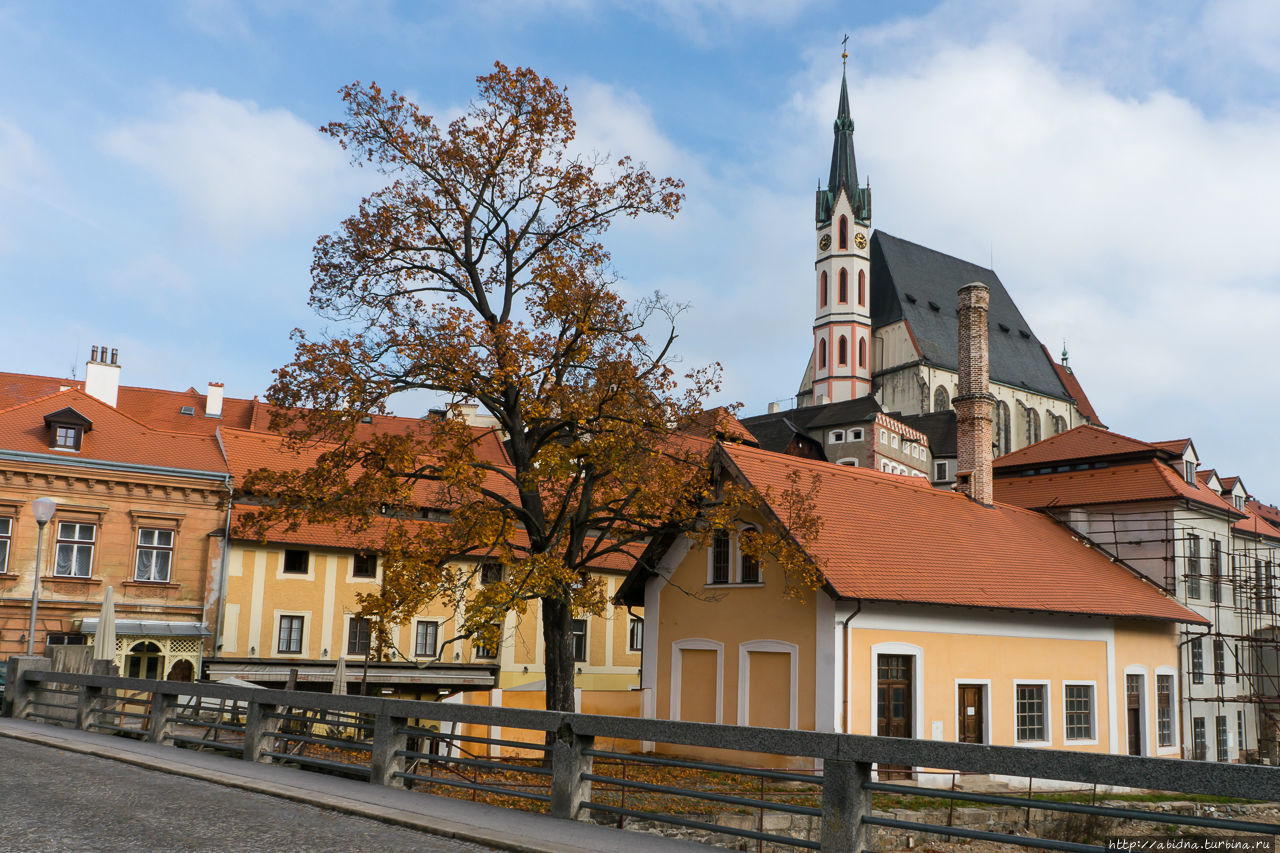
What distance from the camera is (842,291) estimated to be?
301ft

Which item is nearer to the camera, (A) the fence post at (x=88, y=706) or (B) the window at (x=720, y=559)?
(A) the fence post at (x=88, y=706)

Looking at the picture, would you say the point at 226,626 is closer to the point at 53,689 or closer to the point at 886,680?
the point at 53,689

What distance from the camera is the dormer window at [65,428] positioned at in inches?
1316

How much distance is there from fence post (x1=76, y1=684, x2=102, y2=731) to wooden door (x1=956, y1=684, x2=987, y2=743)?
1751 cm

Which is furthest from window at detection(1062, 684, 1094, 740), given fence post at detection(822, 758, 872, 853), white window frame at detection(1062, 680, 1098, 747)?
fence post at detection(822, 758, 872, 853)

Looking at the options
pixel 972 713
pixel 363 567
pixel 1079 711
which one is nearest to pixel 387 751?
pixel 972 713

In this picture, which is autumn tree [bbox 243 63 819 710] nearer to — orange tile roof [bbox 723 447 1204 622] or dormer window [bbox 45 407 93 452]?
orange tile roof [bbox 723 447 1204 622]

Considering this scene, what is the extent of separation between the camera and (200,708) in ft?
48.5

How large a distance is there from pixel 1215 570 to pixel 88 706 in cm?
3452

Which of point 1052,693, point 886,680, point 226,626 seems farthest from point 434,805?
point 226,626

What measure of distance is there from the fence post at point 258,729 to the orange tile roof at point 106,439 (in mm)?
23238

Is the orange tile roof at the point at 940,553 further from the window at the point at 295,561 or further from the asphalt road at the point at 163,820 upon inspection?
the window at the point at 295,561

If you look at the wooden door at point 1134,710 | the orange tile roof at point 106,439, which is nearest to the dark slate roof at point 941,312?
the wooden door at point 1134,710

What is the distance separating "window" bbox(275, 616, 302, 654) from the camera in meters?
35.8
